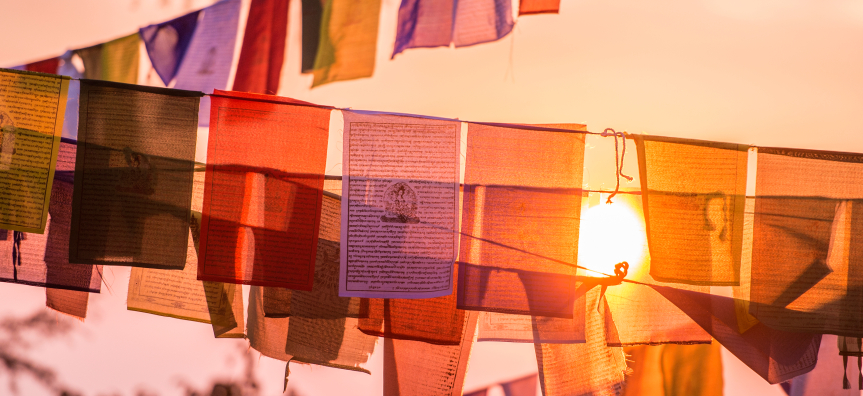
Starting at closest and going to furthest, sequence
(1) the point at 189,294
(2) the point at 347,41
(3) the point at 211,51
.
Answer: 1. (1) the point at 189,294
2. (2) the point at 347,41
3. (3) the point at 211,51

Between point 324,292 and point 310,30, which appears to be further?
point 310,30


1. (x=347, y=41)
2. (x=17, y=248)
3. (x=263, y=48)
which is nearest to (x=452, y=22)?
(x=347, y=41)

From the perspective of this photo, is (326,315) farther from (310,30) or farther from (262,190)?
(310,30)

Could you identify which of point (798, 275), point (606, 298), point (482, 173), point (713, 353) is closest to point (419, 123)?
point (482, 173)

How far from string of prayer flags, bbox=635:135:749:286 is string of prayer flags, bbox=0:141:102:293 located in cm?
156

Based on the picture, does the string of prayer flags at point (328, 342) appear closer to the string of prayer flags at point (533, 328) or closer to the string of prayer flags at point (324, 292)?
the string of prayer flags at point (324, 292)

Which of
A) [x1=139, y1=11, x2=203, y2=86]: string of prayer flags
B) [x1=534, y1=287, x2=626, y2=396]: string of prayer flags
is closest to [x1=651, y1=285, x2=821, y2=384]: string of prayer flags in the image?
[x1=534, y1=287, x2=626, y2=396]: string of prayer flags

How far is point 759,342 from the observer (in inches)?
61.5

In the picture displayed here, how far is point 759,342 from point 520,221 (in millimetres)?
780

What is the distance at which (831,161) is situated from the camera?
149cm

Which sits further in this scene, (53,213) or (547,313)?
(53,213)

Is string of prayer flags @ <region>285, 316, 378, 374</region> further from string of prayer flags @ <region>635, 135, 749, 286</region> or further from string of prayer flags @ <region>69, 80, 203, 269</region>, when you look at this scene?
string of prayer flags @ <region>635, 135, 749, 286</region>

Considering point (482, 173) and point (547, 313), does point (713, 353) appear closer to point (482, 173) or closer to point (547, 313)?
point (547, 313)

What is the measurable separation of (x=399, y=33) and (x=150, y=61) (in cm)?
107
